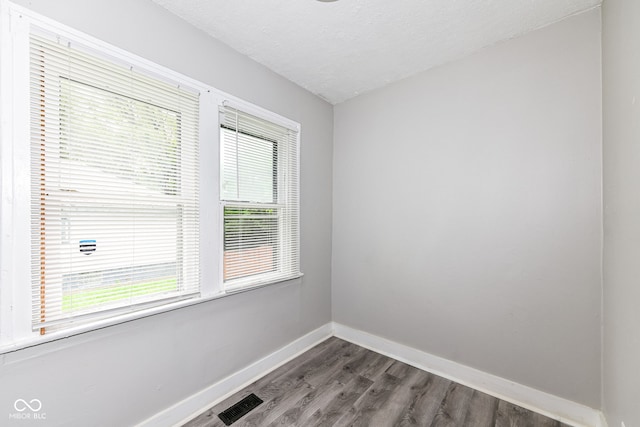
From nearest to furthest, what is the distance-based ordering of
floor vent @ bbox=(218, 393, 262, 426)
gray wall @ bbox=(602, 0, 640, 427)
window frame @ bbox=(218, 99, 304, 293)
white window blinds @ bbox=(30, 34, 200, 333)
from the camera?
1. gray wall @ bbox=(602, 0, 640, 427)
2. white window blinds @ bbox=(30, 34, 200, 333)
3. floor vent @ bbox=(218, 393, 262, 426)
4. window frame @ bbox=(218, 99, 304, 293)

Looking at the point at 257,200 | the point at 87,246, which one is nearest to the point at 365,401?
the point at 257,200

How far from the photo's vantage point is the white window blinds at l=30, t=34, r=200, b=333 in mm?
1216

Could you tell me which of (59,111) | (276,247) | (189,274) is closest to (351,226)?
(276,247)

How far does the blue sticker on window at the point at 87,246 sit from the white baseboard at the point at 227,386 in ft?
3.47

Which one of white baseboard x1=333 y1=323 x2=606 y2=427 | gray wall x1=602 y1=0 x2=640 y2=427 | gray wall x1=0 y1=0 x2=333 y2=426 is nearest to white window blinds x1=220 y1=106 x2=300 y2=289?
gray wall x1=0 y1=0 x2=333 y2=426

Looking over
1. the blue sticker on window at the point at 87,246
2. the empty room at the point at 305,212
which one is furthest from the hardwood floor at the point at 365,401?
the blue sticker on window at the point at 87,246

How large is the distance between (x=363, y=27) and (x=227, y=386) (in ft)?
9.04

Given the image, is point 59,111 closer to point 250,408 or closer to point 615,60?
point 250,408

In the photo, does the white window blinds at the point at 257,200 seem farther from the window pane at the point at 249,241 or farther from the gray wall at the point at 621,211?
the gray wall at the point at 621,211

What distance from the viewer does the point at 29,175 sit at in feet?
3.85

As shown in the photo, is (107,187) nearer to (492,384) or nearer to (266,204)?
(266,204)

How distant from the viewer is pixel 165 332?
5.28 feet

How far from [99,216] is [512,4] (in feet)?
8.86

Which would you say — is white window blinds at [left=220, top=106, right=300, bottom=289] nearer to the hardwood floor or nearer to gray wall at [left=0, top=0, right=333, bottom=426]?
gray wall at [left=0, top=0, right=333, bottom=426]
